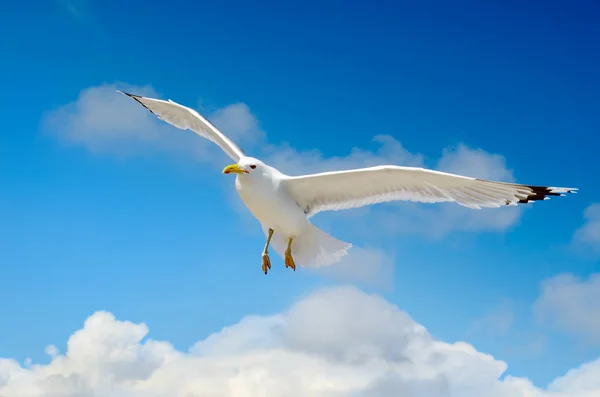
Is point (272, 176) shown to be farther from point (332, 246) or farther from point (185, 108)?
point (185, 108)

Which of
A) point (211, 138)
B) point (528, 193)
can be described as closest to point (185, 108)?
point (211, 138)

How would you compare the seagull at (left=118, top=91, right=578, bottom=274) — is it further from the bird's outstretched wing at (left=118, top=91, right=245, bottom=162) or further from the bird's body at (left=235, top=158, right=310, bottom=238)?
the bird's outstretched wing at (left=118, top=91, right=245, bottom=162)

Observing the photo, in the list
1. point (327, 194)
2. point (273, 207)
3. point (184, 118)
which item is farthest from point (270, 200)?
point (184, 118)

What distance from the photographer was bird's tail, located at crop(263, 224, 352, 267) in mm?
7484

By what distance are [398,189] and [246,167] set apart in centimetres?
172

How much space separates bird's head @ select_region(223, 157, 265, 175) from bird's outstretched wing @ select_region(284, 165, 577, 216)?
40 centimetres

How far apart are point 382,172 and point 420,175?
1.30 feet

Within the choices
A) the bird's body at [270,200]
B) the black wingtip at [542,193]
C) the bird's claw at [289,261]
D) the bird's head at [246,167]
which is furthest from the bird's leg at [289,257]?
the black wingtip at [542,193]

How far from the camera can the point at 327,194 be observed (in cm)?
745

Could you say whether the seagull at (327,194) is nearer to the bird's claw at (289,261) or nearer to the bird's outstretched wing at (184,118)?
the bird's claw at (289,261)

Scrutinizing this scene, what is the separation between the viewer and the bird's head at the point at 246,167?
6.67 metres

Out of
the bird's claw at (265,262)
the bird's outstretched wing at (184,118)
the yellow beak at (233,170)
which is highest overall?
the bird's outstretched wing at (184,118)

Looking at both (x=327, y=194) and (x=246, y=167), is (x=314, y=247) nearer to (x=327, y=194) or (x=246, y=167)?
(x=327, y=194)

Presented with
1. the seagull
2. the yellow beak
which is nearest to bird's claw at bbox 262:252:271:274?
the seagull
